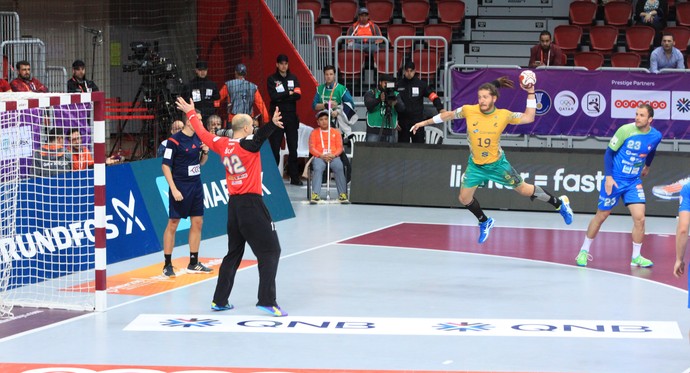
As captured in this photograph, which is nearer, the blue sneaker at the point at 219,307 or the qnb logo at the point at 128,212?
the blue sneaker at the point at 219,307

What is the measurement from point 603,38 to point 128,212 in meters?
15.1

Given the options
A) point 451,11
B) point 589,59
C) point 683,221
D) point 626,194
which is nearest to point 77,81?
point 451,11

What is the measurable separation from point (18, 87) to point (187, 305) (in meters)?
9.00

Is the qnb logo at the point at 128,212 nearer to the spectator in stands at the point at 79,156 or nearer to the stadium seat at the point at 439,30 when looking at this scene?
the spectator in stands at the point at 79,156

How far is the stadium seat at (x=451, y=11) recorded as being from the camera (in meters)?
26.5

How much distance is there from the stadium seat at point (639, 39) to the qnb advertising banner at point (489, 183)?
6.75 metres

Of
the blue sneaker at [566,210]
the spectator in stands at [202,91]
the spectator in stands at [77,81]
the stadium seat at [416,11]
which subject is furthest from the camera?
the stadium seat at [416,11]

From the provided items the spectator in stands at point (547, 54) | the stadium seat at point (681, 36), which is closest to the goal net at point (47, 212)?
the spectator in stands at point (547, 54)

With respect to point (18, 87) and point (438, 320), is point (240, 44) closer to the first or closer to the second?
point (18, 87)

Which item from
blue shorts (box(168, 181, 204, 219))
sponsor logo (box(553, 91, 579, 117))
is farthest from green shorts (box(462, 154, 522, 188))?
sponsor logo (box(553, 91, 579, 117))

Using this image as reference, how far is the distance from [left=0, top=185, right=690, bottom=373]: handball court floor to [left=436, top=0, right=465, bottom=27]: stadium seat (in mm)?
11182

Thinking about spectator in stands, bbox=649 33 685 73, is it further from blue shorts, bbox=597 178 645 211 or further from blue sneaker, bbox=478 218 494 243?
blue shorts, bbox=597 178 645 211

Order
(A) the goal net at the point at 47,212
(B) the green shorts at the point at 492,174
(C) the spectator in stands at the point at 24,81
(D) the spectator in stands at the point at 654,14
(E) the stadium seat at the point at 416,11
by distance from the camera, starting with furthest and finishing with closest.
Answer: (E) the stadium seat at the point at 416,11 → (D) the spectator in stands at the point at 654,14 → (C) the spectator in stands at the point at 24,81 → (B) the green shorts at the point at 492,174 → (A) the goal net at the point at 47,212

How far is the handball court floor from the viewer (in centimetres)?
895
